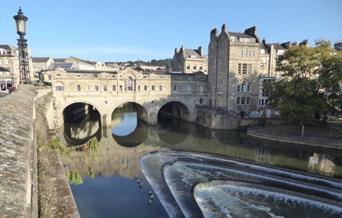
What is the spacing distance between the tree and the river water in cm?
453

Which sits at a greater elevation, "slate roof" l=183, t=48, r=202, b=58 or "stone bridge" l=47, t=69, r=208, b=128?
"slate roof" l=183, t=48, r=202, b=58

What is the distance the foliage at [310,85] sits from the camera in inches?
1215

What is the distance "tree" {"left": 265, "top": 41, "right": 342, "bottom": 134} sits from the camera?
30.9 metres

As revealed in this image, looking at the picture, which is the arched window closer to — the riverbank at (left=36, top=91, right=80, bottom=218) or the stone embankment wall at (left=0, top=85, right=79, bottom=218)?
the stone embankment wall at (left=0, top=85, right=79, bottom=218)

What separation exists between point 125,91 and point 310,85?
26.4m

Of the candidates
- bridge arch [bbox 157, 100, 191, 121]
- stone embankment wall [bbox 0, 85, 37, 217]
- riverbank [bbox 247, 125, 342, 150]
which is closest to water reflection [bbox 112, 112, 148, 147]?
bridge arch [bbox 157, 100, 191, 121]

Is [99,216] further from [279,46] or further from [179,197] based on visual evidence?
[279,46]

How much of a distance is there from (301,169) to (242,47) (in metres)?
23.6

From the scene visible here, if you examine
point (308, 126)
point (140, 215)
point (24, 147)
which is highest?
point (24, 147)

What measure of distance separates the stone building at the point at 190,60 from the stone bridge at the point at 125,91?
1987cm

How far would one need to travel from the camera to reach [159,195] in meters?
17.3

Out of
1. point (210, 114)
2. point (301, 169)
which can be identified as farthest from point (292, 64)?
point (301, 169)

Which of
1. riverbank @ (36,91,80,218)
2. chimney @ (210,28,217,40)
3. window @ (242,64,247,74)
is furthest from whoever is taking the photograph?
chimney @ (210,28,217,40)

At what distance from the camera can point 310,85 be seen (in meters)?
32.0
